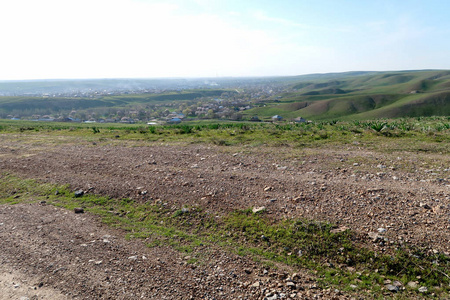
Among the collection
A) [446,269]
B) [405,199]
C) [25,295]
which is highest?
[405,199]

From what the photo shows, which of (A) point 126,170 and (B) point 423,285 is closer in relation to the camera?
(B) point 423,285

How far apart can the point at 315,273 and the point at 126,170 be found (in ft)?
25.4

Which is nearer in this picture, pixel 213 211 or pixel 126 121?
pixel 213 211

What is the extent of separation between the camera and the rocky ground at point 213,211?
198 inches

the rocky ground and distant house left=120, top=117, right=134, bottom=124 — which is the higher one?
the rocky ground

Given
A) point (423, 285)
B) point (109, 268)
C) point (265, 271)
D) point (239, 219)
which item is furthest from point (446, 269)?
point (109, 268)

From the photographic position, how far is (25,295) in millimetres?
4887

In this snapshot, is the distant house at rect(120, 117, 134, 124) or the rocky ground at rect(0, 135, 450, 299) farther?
the distant house at rect(120, 117, 134, 124)

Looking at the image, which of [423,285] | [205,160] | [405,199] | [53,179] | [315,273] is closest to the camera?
[423,285]

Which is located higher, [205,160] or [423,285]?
[205,160]

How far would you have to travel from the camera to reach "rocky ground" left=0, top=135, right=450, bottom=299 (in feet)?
16.5

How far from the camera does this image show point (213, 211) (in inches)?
287

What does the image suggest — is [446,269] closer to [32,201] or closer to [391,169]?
[391,169]

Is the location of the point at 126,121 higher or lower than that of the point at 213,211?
lower
